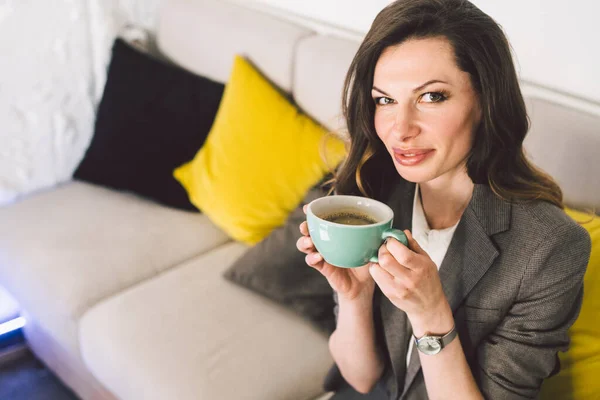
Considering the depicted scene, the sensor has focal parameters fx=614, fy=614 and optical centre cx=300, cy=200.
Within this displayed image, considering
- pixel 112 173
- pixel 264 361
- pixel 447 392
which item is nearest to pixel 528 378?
pixel 447 392

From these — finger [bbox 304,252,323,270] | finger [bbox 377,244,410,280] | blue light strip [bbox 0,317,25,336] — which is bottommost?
blue light strip [bbox 0,317,25,336]

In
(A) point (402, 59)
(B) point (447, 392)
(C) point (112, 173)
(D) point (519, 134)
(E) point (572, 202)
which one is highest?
(A) point (402, 59)

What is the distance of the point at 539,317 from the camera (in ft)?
3.30

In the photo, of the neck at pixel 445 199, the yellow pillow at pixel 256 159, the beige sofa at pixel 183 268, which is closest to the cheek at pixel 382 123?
the neck at pixel 445 199

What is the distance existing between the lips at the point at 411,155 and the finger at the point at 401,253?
20 centimetres

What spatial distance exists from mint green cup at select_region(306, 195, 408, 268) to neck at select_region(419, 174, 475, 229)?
0.27 metres

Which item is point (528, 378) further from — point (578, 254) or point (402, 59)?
point (402, 59)

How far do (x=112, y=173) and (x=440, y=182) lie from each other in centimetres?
139

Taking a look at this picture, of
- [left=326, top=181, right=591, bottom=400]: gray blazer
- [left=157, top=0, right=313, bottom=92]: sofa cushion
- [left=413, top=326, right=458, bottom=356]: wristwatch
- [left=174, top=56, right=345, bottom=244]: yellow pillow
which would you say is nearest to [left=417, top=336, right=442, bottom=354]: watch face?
[left=413, top=326, right=458, bottom=356]: wristwatch

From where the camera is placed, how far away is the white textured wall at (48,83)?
87.7 inches

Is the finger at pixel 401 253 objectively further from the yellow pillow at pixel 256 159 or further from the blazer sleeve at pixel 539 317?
the yellow pillow at pixel 256 159

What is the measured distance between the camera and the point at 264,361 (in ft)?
4.82

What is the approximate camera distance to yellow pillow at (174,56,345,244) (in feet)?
5.95

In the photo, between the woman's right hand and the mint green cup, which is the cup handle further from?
the woman's right hand
